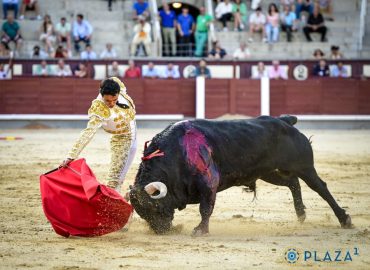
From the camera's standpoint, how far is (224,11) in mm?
17250

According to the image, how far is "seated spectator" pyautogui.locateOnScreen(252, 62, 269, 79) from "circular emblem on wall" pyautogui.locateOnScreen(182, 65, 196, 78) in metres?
1.12

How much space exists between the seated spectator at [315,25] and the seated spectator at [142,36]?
3.21 meters

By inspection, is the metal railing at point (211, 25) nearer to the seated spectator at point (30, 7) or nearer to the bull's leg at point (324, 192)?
the seated spectator at point (30, 7)

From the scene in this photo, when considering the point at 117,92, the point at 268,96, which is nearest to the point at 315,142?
the point at 268,96

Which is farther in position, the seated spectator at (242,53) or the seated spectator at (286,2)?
the seated spectator at (286,2)

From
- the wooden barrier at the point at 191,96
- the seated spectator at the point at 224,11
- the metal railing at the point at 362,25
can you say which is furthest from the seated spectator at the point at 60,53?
the metal railing at the point at 362,25

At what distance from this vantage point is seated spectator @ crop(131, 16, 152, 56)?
53.1ft

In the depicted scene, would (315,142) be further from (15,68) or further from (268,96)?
(15,68)

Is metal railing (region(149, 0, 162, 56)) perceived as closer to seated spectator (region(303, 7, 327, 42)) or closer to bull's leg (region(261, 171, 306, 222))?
seated spectator (region(303, 7, 327, 42))

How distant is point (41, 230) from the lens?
19.0ft

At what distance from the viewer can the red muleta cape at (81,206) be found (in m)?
5.49

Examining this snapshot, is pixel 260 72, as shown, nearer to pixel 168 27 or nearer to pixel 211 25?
pixel 211 25

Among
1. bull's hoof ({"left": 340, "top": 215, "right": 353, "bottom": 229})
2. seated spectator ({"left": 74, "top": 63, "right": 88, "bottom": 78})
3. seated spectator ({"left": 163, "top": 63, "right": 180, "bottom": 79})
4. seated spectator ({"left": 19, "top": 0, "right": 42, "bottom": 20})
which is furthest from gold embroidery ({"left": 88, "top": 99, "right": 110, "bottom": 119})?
seated spectator ({"left": 19, "top": 0, "right": 42, "bottom": 20})

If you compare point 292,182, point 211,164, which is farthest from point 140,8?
point 211,164
